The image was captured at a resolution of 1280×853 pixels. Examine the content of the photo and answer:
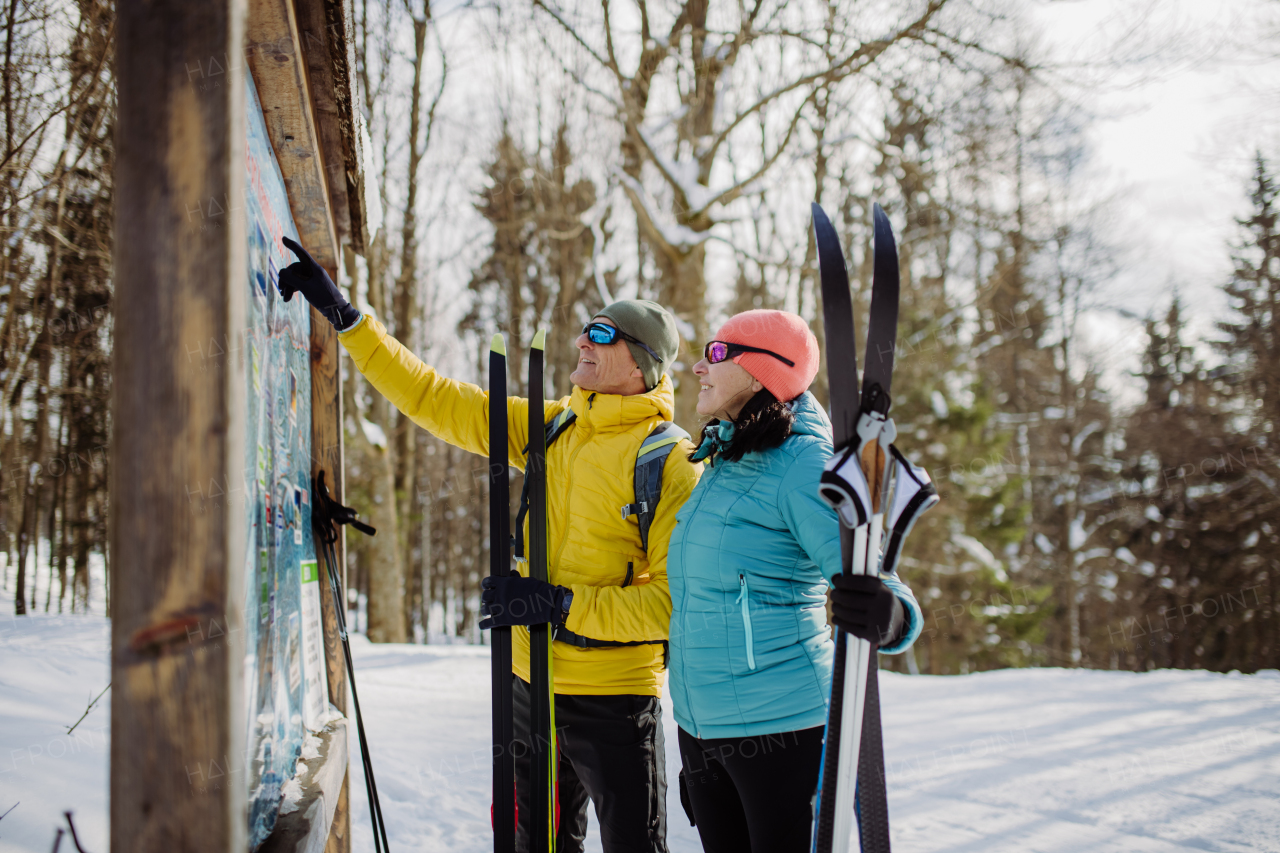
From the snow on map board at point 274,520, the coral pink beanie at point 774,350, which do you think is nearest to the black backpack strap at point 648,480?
the coral pink beanie at point 774,350

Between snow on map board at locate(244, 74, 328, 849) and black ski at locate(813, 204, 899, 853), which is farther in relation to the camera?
black ski at locate(813, 204, 899, 853)

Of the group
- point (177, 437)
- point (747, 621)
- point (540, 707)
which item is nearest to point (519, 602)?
point (540, 707)

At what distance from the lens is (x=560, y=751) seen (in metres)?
1.90

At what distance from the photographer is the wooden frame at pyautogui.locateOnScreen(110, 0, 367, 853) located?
78 cm

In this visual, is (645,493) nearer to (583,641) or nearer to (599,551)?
(599,551)

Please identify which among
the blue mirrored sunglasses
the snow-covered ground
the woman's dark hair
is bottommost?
the snow-covered ground

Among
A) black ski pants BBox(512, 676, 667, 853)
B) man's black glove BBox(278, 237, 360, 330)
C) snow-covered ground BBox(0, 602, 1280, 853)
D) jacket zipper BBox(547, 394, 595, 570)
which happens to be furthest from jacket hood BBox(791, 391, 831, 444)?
snow-covered ground BBox(0, 602, 1280, 853)

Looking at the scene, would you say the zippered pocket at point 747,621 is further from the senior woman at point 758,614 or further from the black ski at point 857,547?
the black ski at point 857,547

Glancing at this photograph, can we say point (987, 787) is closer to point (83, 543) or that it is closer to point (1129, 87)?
point (1129, 87)

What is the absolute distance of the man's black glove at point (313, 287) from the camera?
1.55 metres

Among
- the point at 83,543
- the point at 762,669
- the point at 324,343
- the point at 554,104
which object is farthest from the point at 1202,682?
the point at 83,543

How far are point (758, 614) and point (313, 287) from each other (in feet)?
4.21

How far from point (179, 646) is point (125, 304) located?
0.41 m

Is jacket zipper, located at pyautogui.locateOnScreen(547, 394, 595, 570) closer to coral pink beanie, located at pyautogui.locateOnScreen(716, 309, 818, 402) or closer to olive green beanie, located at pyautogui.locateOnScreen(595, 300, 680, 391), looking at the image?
olive green beanie, located at pyautogui.locateOnScreen(595, 300, 680, 391)
